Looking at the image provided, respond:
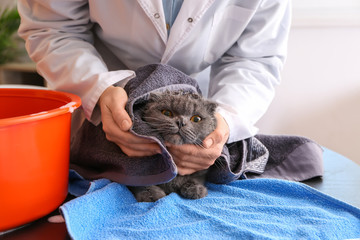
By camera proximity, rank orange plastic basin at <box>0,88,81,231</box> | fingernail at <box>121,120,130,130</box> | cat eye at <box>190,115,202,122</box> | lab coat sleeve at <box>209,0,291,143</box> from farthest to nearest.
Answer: lab coat sleeve at <box>209,0,291,143</box>, cat eye at <box>190,115,202,122</box>, fingernail at <box>121,120,130,130</box>, orange plastic basin at <box>0,88,81,231</box>

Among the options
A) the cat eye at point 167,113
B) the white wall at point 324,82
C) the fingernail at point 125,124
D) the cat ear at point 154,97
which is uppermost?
the cat ear at point 154,97

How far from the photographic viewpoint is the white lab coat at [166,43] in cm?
89

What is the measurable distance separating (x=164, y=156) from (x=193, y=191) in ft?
0.38

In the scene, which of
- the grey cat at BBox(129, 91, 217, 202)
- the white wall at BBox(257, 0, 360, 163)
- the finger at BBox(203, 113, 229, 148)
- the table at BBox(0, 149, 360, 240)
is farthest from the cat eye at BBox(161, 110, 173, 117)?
the white wall at BBox(257, 0, 360, 163)

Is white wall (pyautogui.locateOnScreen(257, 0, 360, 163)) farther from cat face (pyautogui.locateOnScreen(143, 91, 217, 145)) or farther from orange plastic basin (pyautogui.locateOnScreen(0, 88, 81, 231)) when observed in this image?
orange plastic basin (pyautogui.locateOnScreen(0, 88, 81, 231))

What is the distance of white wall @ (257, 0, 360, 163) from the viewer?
1.83 m

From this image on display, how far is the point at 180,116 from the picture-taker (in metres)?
0.80

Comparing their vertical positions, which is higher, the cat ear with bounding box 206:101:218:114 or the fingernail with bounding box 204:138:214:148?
the cat ear with bounding box 206:101:218:114

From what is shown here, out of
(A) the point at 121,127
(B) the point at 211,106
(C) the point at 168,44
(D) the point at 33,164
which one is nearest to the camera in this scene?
(D) the point at 33,164

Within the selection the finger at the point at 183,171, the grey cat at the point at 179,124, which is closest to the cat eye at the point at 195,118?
the grey cat at the point at 179,124

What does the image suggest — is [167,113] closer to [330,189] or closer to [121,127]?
[121,127]

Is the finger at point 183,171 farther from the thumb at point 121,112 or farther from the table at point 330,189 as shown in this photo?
the table at point 330,189

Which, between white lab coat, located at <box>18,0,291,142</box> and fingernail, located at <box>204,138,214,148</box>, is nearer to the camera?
fingernail, located at <box>204,138,214,148</box>

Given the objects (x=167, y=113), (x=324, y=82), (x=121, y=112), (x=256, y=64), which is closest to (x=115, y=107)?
(x=121, y=112)
